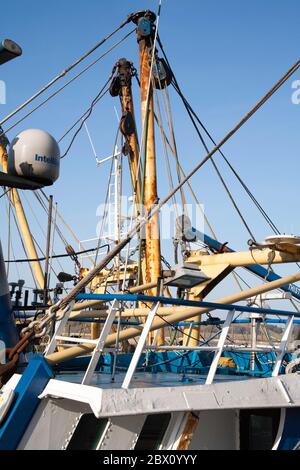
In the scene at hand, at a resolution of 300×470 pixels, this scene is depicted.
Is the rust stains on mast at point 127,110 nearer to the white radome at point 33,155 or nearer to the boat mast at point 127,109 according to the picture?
the boat mast at point 127,109

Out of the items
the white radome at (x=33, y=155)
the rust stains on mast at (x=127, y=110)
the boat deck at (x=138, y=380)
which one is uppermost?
the rust stains on mast at (x=127, y=110)

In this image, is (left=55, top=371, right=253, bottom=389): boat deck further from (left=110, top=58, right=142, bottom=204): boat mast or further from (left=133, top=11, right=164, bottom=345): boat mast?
(left=110, top=58, right=142, bottom=204): boat mast

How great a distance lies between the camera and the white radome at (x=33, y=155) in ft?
23.8

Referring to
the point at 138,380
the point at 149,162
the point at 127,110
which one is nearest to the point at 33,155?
the point at 138,380

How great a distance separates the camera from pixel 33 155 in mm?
7242

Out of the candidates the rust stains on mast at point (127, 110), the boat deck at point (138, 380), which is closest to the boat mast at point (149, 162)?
the rust stains on mast at point (127, 110)

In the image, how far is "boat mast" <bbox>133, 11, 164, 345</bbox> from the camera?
1478 centimetres

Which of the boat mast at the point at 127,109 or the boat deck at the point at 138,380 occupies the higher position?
the boat mast at the point at 127,109

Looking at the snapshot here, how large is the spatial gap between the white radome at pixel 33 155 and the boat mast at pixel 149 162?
243 inches

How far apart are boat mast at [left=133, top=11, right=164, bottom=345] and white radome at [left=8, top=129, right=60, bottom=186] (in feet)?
20.2

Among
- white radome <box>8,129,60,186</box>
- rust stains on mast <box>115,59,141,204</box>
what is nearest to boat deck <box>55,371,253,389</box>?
white radome <box>8,129,60,186</box>
